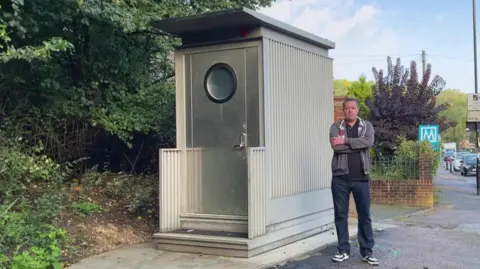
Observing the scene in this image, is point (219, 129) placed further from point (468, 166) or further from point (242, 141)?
point (468, 166)

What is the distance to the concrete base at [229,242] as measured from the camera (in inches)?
247

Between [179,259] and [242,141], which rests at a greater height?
[242,141]

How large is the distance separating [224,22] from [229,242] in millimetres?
2742

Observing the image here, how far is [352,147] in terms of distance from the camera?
6160mm

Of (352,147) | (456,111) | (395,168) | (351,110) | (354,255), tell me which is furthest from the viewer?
(456,111)

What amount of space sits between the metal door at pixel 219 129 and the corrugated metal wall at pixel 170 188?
0.20 meters

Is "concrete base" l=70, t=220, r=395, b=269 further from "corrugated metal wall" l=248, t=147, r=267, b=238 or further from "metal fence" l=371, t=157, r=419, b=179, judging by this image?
"metal fence" l=371, t=157, r=419, b=179

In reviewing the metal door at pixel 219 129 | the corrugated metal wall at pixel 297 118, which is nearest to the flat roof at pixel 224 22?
the corrugated metal wall at pixel 297 118

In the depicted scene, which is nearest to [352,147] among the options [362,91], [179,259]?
[179,259]

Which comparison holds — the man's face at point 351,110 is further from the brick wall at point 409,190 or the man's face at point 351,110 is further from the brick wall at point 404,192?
the brick wall at point 404,192

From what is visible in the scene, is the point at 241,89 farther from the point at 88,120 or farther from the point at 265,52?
the point at 88,120

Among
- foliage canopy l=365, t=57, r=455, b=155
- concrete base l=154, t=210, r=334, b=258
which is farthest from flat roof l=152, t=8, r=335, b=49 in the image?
foliage canopy l=365, t=57, r=455, b=155

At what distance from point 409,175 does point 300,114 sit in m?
7.75

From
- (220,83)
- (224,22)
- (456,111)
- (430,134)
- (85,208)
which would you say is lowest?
(85,208)
